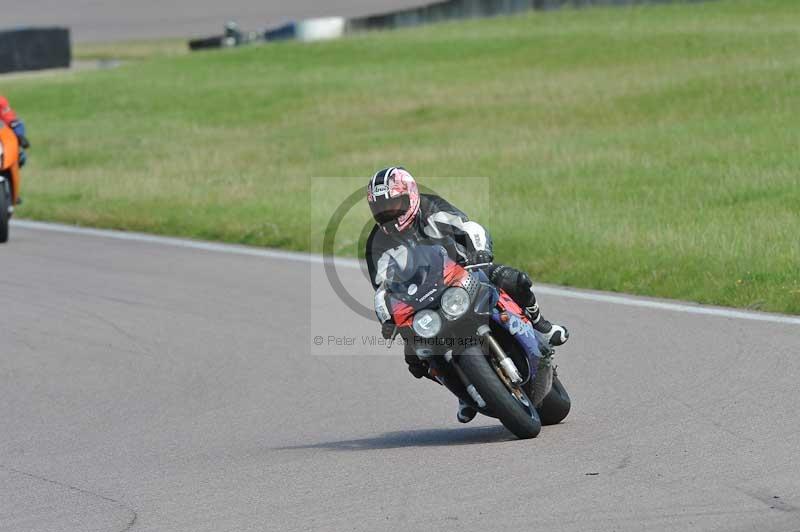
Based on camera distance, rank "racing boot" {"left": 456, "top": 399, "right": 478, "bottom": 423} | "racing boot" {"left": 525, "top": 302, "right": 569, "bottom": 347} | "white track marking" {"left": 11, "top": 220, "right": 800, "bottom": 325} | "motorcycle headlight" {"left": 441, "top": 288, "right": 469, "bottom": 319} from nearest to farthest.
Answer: "motorcycle headlight" {"left": 441, "top": 288, "right": 469, "bottom": 319}, "racing boot" {"left": 456, "top": 399, "right": 478, "bottom": 423}, "racing boot" {"left": 525, "top": 302, "right": 569, "bottom": 347}, "white track marking" {"left": 11, "top": 220, "right": 800, "bottom": 325}

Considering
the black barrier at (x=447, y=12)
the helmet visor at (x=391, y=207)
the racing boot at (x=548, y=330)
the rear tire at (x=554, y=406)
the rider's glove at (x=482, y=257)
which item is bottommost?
the rear tire at (x=554, y=406)

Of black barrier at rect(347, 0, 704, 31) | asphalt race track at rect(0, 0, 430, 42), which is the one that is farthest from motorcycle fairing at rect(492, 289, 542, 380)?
asphalt race track at rect(0, 0, 430, 42)

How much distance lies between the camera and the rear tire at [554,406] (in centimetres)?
750

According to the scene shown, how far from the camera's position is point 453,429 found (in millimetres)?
7773

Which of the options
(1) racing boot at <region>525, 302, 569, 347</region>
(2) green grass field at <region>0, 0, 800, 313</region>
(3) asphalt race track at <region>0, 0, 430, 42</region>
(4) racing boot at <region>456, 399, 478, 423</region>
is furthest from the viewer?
(3) asphalt race track at <region>0, 0, 430, 42</region>

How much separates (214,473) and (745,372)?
10.9 ft

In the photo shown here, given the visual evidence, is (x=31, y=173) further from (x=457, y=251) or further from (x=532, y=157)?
(x=457, y=251)

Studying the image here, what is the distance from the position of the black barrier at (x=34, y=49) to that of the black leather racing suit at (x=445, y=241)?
36.8 metres

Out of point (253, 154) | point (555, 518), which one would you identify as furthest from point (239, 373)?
point (253, 154)

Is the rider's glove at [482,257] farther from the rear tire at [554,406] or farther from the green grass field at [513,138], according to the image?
the green grass field at [513,138]

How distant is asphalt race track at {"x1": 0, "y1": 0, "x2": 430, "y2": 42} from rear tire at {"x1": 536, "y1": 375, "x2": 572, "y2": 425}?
44996 mm

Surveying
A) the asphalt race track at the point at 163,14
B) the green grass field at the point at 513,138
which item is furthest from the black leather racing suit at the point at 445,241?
the asphalt race track at the point at 163,14

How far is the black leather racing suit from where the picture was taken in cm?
698

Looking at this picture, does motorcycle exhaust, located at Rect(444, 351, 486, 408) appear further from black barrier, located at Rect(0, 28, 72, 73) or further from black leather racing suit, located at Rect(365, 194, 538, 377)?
black barrier, located at Rect(0, 28, 72, 73)
